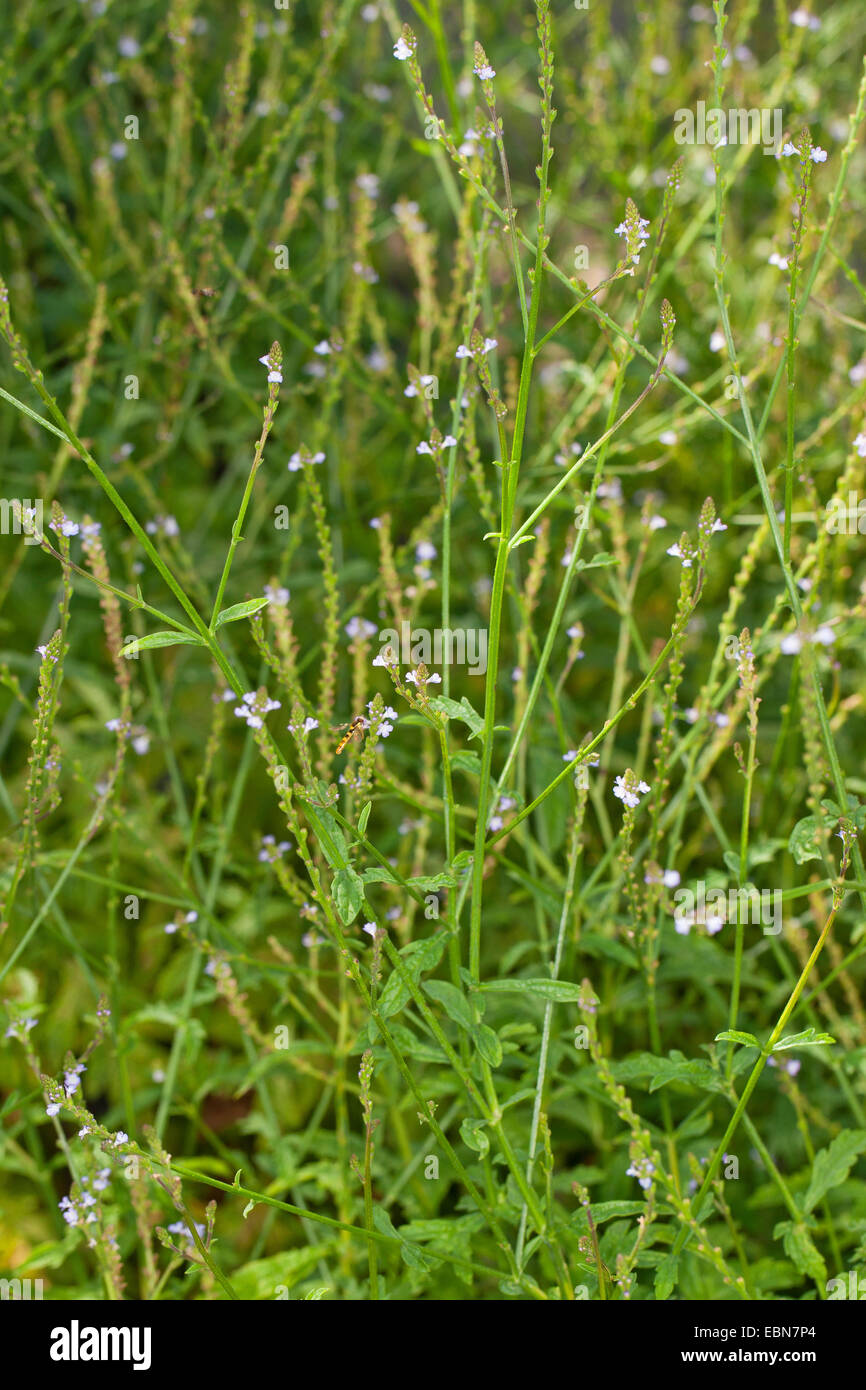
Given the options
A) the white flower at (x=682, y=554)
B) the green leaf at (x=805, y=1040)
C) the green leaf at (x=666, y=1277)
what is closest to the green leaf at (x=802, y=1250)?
the green leaf at (x=666, y=1277)

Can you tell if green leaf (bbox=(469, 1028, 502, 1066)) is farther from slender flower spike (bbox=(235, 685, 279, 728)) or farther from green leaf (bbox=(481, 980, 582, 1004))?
slender flower spike (bbox=(235, 685, 279, 728))

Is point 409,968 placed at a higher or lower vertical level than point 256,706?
lower

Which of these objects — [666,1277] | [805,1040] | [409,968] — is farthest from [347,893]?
[666,1277]

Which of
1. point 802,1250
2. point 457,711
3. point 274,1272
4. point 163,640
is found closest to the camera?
point 163,640

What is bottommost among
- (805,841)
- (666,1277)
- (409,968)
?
(666,1277)

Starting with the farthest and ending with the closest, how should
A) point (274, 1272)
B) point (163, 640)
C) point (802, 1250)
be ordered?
1. point (274, 1272)
2. point (802, 1250)
3. point (163, 640)

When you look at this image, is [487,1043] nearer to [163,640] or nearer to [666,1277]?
[666,1277]

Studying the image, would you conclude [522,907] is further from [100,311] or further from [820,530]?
[100,311]
